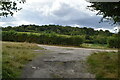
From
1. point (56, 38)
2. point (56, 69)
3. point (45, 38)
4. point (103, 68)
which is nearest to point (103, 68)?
point (103, 68)

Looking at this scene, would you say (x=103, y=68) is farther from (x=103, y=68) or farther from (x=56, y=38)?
(x=56, y=38)

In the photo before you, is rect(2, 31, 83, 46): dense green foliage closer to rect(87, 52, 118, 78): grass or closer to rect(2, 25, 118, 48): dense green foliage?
rect(2, 25, 118, 48): dense green foliage

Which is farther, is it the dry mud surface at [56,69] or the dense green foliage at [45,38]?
the dense green foliage at [45,38]

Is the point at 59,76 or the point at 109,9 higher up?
the point at 109,9

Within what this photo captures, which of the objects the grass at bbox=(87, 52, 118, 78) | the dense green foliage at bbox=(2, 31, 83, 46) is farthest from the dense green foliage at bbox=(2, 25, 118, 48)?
the grass at bbox=(87, 52, 118, 78)

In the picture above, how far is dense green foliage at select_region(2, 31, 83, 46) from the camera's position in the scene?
97.6 ft

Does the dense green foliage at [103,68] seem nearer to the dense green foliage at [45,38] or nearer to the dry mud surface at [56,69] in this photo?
the dry mud surface at [56,69]

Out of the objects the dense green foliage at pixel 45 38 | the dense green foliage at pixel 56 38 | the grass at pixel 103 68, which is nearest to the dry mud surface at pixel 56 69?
the grass at pixel 103 68

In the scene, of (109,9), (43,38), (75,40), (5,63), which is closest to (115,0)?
(109,9)

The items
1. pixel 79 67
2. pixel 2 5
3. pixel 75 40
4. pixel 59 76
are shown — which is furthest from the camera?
pixel 75 40

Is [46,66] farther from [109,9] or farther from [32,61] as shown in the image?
[109,9]

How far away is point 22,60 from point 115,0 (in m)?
5.32

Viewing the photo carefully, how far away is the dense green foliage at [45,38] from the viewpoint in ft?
97.6

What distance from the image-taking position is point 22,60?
1162 centimetres
